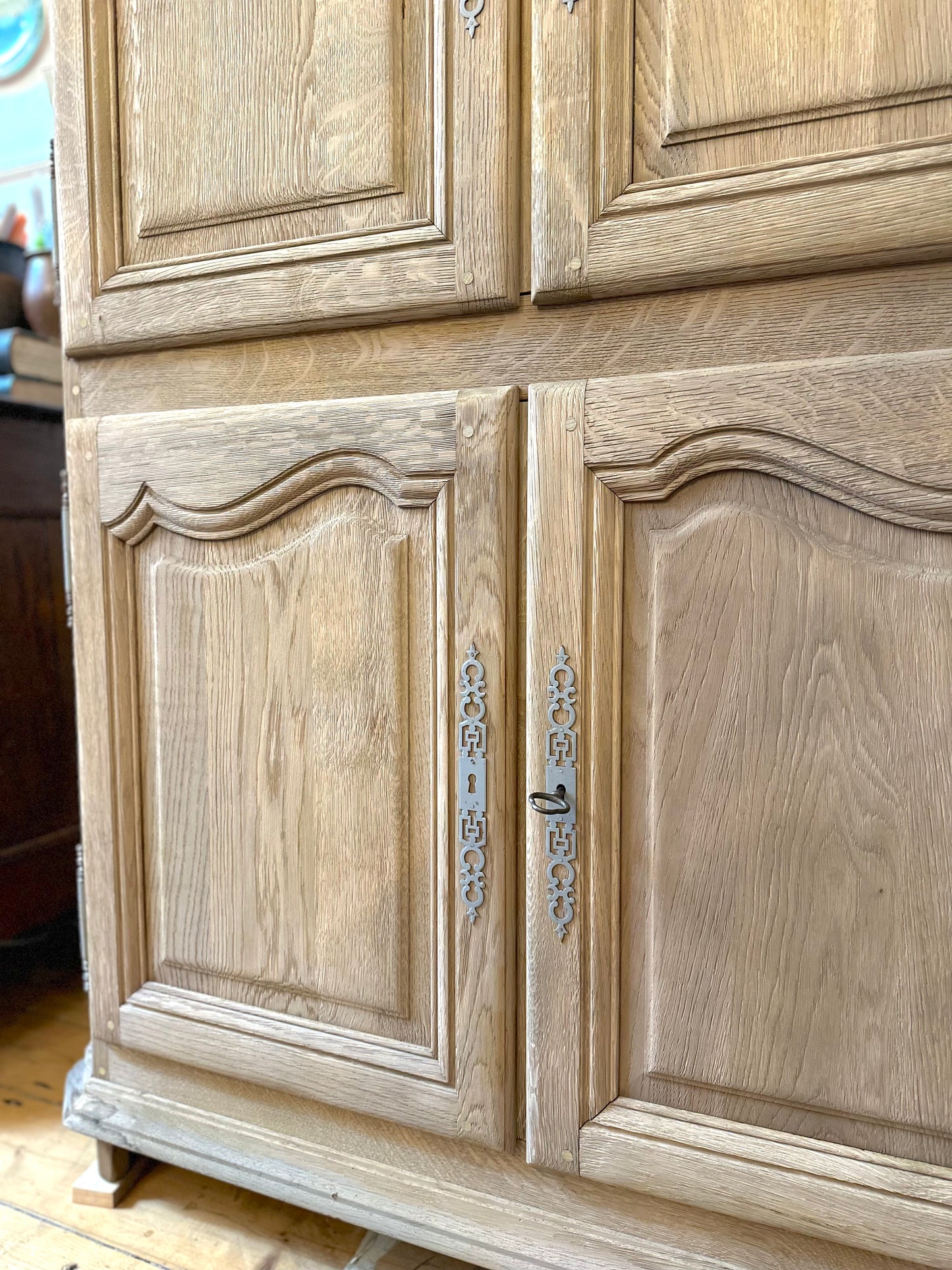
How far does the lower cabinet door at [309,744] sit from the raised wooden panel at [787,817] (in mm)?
109

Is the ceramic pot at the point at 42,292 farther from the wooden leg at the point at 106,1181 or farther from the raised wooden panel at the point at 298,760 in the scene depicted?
the wooden leg at the point at 106,1181

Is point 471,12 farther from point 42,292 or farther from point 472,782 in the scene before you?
point 42,292

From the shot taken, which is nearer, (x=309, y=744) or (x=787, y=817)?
(x=787, y=817)

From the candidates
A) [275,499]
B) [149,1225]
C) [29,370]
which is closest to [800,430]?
[275,499]

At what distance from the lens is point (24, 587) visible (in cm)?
114

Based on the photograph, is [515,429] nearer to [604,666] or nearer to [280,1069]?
[604,666]

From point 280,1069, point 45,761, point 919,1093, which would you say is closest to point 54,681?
point 45,761

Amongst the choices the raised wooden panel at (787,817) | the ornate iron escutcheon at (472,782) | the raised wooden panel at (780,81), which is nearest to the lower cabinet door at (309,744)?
the ornate iron escutcheon at (472,782)

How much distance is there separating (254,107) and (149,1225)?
968 mm

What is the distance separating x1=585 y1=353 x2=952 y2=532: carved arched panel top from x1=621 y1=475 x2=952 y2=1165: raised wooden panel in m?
0.02

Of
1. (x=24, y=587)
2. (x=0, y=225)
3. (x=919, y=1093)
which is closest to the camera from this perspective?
(x=919, y=1093)

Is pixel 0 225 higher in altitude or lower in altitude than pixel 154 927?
higher

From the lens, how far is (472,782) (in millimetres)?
654

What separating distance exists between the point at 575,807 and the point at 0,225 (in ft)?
4.79
